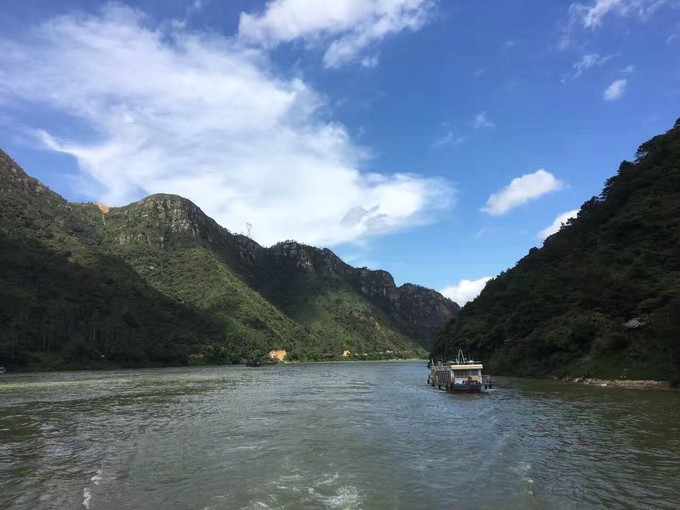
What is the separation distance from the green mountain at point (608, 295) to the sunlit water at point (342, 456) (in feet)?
57.6

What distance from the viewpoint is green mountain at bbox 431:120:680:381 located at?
175 ft

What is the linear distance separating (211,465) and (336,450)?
5475mm

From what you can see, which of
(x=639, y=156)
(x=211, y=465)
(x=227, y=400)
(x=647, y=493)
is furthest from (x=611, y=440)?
(x=639, y=156)

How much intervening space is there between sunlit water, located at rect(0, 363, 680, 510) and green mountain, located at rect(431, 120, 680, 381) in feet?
57.6

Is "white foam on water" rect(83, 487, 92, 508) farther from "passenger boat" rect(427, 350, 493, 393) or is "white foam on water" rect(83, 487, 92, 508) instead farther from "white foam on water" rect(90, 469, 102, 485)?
"passenger boat" rect(427, 350, 493, 393)

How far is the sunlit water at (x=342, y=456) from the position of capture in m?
14.0

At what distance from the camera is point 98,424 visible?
2856 centimetres

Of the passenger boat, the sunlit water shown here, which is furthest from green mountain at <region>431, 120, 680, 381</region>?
the sunlit water

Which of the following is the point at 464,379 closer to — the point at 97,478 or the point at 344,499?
the point at 344,499

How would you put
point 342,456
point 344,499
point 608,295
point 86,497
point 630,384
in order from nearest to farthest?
point 344,499 → point 86,497 → point 342,456 → point 630,384 → point 608,295

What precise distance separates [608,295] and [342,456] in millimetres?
58054

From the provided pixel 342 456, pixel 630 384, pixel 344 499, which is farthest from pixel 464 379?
pixel 344 499

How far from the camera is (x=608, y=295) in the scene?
6481 cm

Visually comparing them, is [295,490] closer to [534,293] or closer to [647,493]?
[647,493]
